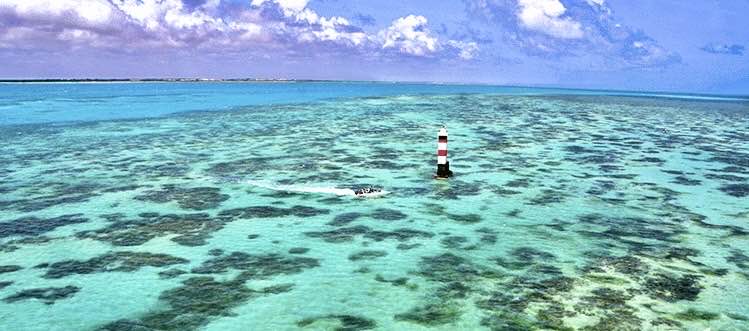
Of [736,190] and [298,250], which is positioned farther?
[736,190]

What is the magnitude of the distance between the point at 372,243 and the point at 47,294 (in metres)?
5.50

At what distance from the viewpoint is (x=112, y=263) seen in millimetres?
9625

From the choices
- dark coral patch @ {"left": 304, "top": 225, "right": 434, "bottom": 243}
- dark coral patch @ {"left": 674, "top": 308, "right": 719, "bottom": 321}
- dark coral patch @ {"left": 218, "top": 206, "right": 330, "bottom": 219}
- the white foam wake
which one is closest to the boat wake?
the white foam wake

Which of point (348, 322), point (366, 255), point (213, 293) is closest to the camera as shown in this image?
point (348, 322)

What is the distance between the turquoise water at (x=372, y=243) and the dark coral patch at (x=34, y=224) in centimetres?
6

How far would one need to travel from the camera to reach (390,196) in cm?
1499

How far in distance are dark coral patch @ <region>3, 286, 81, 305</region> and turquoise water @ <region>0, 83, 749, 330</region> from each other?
4 cm

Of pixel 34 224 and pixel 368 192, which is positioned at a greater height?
pixel 368 192

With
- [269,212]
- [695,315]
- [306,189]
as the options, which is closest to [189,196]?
[269,212]

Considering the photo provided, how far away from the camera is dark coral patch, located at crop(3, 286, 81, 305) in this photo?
808 centimetres

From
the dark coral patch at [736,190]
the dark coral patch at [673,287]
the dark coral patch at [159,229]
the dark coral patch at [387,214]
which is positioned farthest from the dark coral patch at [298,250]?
the dark coral patch at [736,190]

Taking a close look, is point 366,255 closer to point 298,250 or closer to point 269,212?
point 298,250

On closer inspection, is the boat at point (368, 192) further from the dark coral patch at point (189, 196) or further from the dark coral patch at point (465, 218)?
the dark coral patch at point (189, 196)

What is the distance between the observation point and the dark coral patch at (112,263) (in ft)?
30.4
